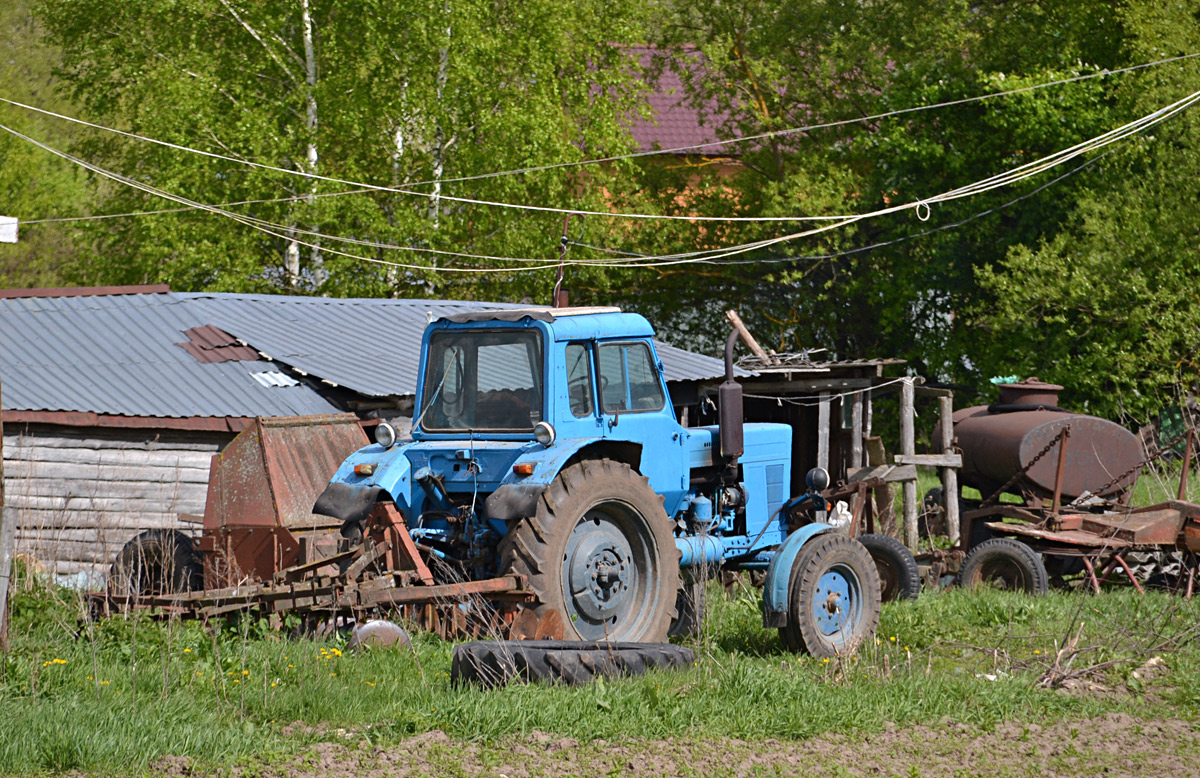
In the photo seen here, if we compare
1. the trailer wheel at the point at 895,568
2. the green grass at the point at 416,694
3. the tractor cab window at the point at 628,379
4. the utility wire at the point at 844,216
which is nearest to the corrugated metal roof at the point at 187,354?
the utility wire at the point at 844,216

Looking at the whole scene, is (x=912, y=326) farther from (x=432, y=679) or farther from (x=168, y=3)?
(x=432, y=679)

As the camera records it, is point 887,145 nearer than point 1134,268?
No

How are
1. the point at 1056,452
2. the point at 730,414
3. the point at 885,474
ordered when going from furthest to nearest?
the point at 885,474, the point at 1056,452, the point at 730,414

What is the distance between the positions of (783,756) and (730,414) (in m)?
3.72

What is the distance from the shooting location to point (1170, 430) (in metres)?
24.8

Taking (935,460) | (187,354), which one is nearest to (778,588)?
(935,460)

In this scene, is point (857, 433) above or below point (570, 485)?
above

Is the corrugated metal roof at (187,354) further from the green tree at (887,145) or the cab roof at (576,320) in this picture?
the green tree at (887,145)

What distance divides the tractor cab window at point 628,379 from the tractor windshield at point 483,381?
20.6 inches

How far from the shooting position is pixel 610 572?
9.07 m

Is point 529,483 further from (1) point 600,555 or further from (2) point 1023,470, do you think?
(2) point 1023,470

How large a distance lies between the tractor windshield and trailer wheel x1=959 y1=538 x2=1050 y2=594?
19.5 feet

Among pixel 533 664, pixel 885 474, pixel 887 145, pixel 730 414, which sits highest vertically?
pixel 887 145

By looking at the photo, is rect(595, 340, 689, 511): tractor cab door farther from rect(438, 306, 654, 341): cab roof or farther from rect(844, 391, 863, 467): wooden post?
rect(844, 391, 863, 467): wooden post
